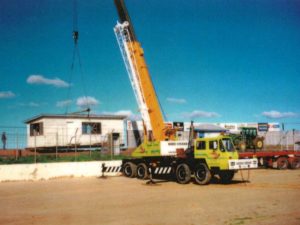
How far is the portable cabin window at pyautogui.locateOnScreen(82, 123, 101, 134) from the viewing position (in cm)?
3388

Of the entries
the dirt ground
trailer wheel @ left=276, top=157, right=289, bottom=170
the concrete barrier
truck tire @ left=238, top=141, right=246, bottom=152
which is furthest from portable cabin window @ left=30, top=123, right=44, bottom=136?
trailer wheel @ left=276, top=157, right=289, bottom=170

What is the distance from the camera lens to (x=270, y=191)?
14672mm

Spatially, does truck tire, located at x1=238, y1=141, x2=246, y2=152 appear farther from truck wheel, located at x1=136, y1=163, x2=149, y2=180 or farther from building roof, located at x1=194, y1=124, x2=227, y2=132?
building roof, located at x1=194, y1=124, x2=227, y2=132

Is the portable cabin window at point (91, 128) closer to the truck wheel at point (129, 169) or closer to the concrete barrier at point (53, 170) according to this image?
the concrete barrier at point (53, 170)

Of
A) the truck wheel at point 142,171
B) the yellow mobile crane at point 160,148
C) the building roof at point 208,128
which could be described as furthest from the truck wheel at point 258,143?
the building roof at point 208,128

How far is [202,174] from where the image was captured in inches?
709

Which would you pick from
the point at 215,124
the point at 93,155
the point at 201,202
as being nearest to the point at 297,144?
the point at 93,155

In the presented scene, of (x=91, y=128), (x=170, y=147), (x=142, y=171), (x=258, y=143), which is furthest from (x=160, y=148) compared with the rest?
(x=91, y=128)

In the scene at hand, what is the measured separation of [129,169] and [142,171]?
138cm

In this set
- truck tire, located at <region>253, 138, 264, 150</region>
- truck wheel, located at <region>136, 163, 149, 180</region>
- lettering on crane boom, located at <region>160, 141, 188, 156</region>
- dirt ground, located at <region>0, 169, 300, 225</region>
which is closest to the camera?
dirt ground, located at <region>0, 169, 300, 225</region>

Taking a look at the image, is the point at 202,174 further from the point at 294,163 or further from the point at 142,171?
the point at 294,163

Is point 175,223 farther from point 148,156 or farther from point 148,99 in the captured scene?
point 148,99

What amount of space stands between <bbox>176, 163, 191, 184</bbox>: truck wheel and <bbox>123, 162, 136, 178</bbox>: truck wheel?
4608 millimetres

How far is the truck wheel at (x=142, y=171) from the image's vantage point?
857 inches
